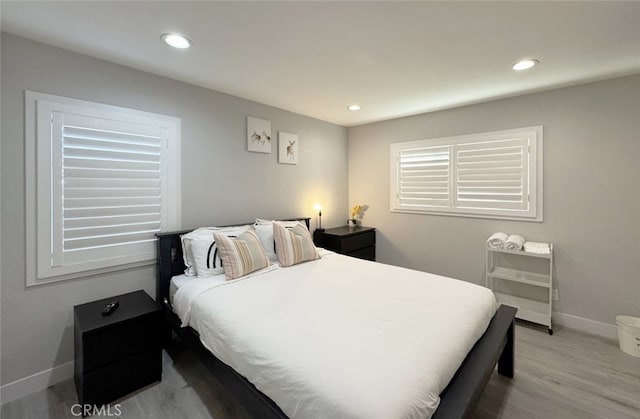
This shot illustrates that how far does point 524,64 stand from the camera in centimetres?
229

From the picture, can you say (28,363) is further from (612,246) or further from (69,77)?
(612,246)

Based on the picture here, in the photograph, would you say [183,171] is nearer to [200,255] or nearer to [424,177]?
[200,255]

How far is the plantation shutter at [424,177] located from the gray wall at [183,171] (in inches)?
49.9

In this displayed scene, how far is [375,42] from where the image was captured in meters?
1.94

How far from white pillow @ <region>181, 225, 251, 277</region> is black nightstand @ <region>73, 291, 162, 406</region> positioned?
16.7 inches

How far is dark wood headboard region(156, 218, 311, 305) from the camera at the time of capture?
246cm

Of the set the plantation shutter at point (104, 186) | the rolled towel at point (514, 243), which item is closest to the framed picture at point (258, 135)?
the plantation shutter at point (104, 186)

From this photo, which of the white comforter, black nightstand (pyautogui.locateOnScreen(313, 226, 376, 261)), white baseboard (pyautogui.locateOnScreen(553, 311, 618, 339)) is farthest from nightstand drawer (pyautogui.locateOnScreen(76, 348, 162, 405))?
white baseboard (pyautogui.locateOnScreen(553, 311, 618, 339))

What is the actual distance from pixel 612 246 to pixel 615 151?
88cm

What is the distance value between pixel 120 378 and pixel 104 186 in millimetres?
1406

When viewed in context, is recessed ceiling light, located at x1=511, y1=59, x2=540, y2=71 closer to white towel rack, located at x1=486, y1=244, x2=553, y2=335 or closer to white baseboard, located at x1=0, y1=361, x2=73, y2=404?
white towel rack, located at x1=486, y1=244, x2=553, y2=335

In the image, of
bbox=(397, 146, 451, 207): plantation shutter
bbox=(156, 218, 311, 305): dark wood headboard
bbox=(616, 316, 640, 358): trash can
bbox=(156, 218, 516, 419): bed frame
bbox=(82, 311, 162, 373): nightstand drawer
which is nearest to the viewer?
bbox=(156, 218, 516, 419): bed frame

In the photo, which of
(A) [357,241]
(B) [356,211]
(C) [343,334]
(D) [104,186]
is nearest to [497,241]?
(A) [357,241]

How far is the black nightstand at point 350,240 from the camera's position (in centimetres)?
374
